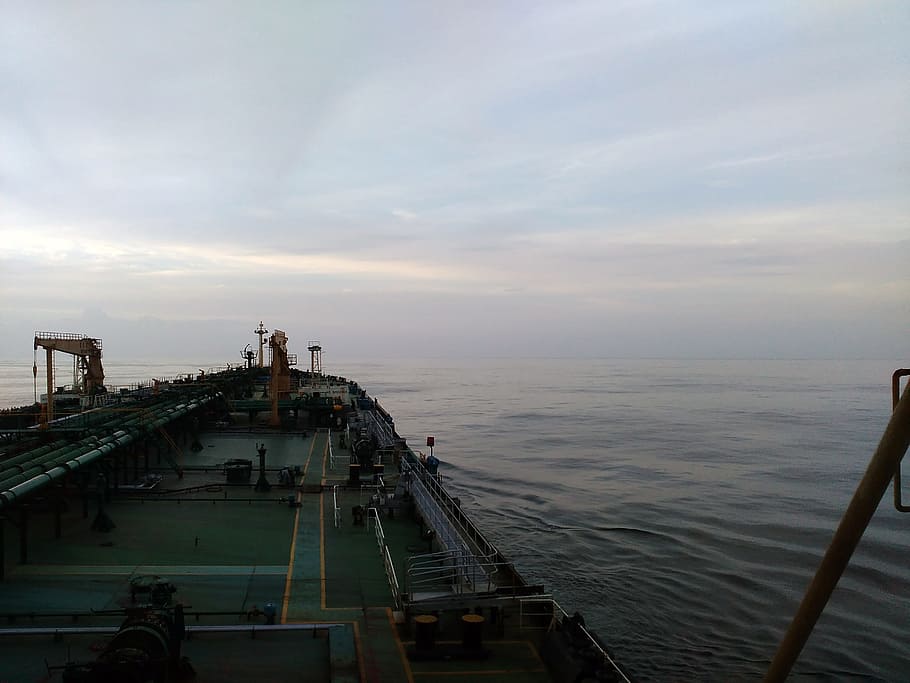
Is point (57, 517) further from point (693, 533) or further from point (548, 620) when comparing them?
point (693, 533)

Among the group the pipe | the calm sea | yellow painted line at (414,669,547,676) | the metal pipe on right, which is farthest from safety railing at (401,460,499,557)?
the metal pipe on right

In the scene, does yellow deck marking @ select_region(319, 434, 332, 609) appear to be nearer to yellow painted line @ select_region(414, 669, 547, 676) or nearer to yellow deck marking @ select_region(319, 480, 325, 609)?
yellow deck marking @ select_region(319, 480, 325, 609)

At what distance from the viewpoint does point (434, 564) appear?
48.6 ft

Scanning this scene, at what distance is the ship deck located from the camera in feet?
33.6

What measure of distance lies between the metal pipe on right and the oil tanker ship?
6.77 m

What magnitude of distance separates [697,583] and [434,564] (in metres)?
12.6

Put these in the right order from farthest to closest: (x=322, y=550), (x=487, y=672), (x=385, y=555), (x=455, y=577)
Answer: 1. (x=322, y=550)
2. (x=385, y=555)
3. (x=455, y=577)
4. (x=487, y=672)

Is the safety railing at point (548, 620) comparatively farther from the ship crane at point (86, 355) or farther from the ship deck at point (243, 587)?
the ship crane at point (86, 355)

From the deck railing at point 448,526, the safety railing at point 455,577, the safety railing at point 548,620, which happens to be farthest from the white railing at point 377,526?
the safety railing at point 548,620

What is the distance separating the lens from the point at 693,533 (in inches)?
1142

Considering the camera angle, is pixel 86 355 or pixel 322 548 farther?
pixel 86 355

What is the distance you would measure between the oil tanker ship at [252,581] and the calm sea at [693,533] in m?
4.79

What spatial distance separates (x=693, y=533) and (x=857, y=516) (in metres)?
27.9

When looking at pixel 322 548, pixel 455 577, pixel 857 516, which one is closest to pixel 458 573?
pixel 455 577
